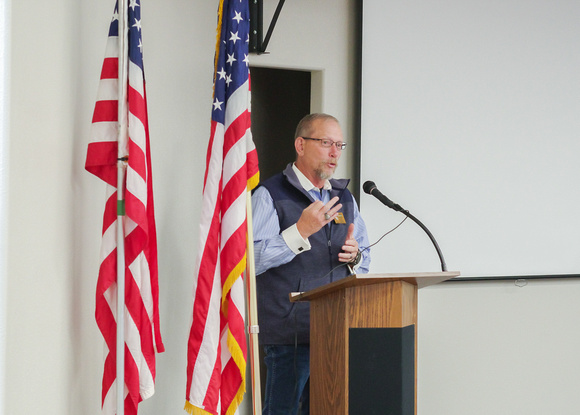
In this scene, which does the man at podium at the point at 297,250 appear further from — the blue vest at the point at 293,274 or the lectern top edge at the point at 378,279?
the lectern top edge at the point at 378,279

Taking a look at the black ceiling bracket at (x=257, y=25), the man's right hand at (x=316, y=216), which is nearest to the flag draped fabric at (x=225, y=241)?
the man's right hand at (x=316, y=216)

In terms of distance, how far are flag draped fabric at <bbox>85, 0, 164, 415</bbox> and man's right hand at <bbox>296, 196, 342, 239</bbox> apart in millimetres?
633

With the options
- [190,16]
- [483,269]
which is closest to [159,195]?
[190,16]

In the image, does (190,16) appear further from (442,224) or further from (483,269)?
(483,269)

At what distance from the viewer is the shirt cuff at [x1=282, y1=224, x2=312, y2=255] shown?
2.38 m

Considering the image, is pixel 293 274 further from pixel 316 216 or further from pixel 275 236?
pixel 316 216

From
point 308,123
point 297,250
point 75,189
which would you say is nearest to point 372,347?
point 297,250

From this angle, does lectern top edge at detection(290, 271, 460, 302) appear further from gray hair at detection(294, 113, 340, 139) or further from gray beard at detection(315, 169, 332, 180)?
gray hair at detection(294, 113, 340, 139)

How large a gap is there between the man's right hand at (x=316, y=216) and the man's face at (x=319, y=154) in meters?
0.36

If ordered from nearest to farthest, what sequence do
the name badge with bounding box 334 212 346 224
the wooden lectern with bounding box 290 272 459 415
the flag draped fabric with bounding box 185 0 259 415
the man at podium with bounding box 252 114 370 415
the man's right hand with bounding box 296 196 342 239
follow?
1. the wooden lectern with bounding box 290 272 459 415
2. the flag draped fabric with bounding box 185 0 259 415
3. the man's right hand with bounding box 296 196 342 239
4. the man at podium with bounding box 252 114 370 415
5. the name badge with bounding box 334 212 346 224

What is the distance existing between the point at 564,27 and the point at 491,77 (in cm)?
60

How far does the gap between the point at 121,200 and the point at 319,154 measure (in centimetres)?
103

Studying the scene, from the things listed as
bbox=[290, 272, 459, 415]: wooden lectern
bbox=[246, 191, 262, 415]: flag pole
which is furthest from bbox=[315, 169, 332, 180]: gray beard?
bbox=[290, 272, 459, 415]: wooden lectern

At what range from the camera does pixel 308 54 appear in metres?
3.57
